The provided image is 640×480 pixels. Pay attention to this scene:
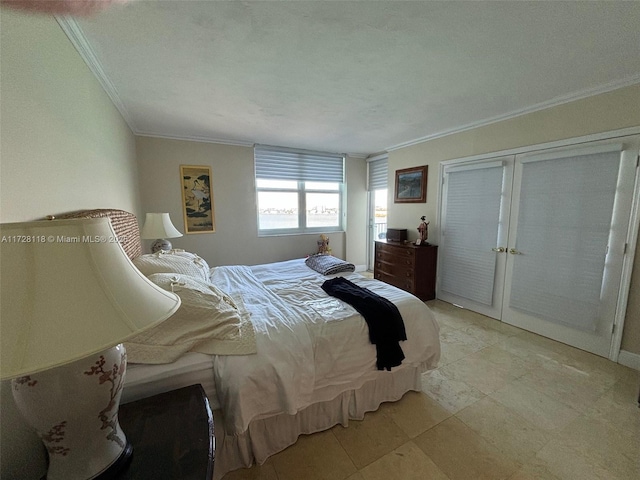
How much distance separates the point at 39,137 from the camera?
43.0 inches

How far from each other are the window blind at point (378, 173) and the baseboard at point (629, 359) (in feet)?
11.5

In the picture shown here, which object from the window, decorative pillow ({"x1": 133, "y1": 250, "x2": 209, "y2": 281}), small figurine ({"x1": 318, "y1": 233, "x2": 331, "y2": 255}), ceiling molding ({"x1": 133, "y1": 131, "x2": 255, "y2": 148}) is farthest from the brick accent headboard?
small figurine ({"x1": 318, "y1": 233, "x2": 331, "y2": 255})

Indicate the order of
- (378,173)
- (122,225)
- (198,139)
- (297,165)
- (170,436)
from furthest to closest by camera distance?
(378,173) → (297,165) → (198,139) → (122,225) → (170,436)

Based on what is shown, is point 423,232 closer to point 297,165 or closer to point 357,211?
point 357,211

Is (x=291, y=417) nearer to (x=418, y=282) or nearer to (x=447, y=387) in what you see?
(x=447, y=387)

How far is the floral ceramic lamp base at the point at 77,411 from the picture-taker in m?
0.62

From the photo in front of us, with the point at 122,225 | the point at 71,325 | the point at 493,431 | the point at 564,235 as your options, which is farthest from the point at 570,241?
the point at 122,225

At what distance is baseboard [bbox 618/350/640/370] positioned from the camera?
2.14 meters

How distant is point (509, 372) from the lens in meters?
2.15

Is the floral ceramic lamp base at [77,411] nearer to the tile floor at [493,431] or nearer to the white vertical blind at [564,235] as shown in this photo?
the tile floor at [493,431]

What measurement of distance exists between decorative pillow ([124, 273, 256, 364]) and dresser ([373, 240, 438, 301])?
9.07ft

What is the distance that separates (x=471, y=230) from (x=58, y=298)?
375 cm

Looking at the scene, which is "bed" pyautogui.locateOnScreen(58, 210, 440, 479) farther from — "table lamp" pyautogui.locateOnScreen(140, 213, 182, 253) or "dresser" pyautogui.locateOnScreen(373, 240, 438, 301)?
"dresser" pyautogui.locateOnScreen(373, 240, 438, 301)

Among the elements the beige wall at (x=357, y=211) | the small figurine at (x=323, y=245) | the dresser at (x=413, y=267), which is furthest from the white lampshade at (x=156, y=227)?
the beige wall at (x=357, y=211)
